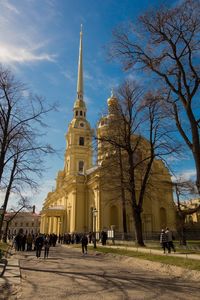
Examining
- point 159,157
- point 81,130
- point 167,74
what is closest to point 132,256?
point 159,157

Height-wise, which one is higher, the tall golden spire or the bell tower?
the tall golden spire

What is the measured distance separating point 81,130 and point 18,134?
40642 millimetres

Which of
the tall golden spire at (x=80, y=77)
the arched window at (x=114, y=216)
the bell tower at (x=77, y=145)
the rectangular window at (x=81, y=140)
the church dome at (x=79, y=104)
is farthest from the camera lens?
the tall golden spire at (x=80, y=77)

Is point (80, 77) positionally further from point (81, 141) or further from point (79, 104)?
point (81, 141)

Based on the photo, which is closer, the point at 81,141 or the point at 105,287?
the point at 105,287

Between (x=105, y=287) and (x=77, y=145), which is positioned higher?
(x=77, y=145)

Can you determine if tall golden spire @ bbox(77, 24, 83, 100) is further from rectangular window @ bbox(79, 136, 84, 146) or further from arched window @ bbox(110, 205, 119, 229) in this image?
arched window @ bbox(110, 205, 119, 229)

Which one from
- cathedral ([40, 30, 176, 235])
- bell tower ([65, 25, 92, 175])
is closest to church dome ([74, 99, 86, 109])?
bell tower ([65, 25, 92, 175])

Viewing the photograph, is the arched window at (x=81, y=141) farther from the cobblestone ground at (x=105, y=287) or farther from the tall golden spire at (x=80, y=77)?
the cobblestone ground at (x=105, y=287)

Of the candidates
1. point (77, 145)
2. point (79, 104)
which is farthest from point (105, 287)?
point (79, 104)

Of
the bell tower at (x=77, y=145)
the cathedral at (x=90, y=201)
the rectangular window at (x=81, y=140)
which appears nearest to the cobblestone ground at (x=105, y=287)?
the cathedral at (x=90, y=201)

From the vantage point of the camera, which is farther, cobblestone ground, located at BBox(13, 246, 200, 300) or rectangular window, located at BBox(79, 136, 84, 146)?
rectangular window, located at BBox(79, 136, 84, 146)

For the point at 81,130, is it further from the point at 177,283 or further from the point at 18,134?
the point at 177,283

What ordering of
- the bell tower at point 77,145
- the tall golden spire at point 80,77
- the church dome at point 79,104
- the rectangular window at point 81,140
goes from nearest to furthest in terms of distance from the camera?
the bell tower at point 77,145
the rectangular window at point 81,140
the church dome at point 79,104
the tall golden spire at point 80,77
